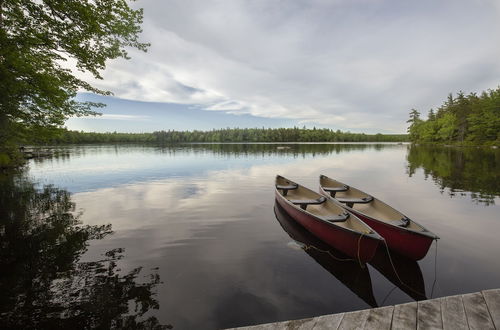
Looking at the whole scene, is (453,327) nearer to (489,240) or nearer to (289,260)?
(289,260)

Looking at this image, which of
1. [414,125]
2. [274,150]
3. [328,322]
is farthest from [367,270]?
[414,125]

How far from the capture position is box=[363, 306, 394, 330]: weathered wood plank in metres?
3.71

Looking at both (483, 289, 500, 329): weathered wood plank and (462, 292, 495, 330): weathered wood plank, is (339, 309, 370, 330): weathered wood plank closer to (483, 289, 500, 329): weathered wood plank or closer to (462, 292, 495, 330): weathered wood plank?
(462, 292, 495, 330): weathered wood plank

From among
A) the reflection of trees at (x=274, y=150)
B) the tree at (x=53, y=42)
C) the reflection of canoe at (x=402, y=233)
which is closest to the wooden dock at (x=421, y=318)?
the reflection of canoe at (x=402, y=233)

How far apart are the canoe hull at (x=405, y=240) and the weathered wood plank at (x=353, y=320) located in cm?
418

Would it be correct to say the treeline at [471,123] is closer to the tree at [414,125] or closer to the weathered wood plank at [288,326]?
the tree at [414,125]

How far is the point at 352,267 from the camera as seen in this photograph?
7434 mm

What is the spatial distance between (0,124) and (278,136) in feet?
549

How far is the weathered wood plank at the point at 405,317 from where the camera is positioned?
12.2 ft

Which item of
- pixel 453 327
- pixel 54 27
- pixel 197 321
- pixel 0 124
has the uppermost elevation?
pixel 54 27

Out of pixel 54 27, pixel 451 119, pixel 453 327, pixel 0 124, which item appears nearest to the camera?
pixel 453 327

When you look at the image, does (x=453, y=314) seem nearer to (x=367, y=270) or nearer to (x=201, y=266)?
(x=367, y=270)

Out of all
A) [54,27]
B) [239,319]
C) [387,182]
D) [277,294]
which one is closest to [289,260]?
[277,294]

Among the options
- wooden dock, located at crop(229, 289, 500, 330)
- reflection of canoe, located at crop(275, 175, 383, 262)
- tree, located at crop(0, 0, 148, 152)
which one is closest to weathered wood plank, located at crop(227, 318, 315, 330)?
wooden dock, located at crop(229, 289, 500, 330)
